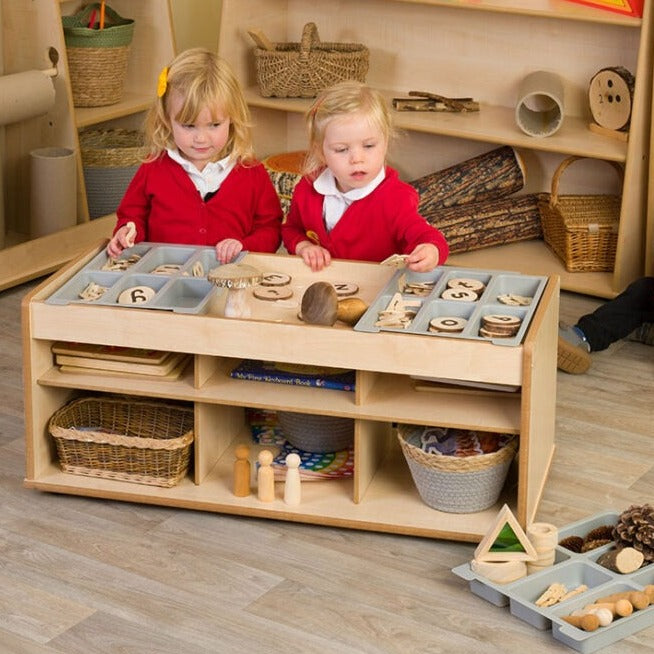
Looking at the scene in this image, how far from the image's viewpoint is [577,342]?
9.99 ft

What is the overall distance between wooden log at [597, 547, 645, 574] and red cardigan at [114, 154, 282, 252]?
1044mm

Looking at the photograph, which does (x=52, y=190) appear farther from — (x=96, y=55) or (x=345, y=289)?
(x=345, y=289)

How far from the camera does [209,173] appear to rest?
2766 millimetres

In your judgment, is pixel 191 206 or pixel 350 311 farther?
pixel 191 206

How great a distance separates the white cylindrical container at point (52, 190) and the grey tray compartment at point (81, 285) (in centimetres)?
127

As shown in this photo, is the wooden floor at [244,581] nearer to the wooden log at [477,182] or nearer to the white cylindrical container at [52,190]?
the white cylindrical container at [52,190]

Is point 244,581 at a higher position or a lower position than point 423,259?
lower

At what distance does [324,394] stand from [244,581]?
359mm

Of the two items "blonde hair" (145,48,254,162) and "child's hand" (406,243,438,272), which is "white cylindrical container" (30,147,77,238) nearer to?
"blonde hair" (145,48,254,162)

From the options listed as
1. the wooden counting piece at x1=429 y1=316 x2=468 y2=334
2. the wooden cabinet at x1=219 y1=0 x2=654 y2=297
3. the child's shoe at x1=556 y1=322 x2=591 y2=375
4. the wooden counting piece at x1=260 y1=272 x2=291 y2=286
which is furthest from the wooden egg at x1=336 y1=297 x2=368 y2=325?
the wooden cabinet at x1=219 y1=0 x2=654 y2=297

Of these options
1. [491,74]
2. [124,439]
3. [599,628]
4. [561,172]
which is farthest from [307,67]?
[599,628]

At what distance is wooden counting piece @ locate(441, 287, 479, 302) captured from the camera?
230cm

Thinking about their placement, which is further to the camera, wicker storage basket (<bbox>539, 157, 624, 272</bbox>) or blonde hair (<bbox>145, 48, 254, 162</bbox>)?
wicker storage basket (<bbox>539, 157, 624, 272</bbox>)

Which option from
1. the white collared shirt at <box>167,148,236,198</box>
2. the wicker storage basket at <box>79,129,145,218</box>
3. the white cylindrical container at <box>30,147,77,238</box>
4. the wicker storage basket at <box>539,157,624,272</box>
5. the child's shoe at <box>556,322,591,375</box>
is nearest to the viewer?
the white collared shirt at <box>167,148,236,198</box>
